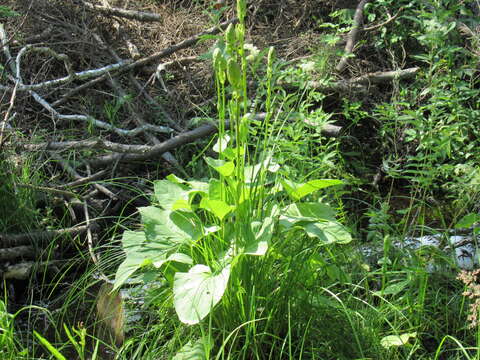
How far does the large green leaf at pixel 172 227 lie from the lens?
7.87ft

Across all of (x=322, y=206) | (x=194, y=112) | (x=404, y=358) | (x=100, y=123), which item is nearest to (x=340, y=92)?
(x=194, y=112)

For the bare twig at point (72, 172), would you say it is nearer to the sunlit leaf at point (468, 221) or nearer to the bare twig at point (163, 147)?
the bare twig at point (163, 147)

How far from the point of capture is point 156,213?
8.27 feet

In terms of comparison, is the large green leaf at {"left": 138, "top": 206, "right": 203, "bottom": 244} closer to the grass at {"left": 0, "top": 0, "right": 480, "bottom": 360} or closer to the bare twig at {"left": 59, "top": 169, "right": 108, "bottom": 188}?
the grass at {"left": 0, "top": 0, "right": 480, "bottom": 360}

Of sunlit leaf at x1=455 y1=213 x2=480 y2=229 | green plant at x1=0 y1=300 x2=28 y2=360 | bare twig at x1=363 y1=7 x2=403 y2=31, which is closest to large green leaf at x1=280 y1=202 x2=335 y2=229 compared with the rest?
sunlit leaf at x1=455 y1=213 x2=480 y2=229

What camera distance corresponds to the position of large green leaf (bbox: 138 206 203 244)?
7.87 feet

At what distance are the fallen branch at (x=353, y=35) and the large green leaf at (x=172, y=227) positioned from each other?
2.19 m

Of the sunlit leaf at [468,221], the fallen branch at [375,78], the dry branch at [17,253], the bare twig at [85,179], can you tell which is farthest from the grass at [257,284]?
the fallen branch at [375,78]

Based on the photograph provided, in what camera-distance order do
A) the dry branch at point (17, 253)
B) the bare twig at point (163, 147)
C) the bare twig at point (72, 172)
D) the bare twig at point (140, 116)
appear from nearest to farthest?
the dry branch at point (17, 253), the bare twig at point (72, 172), the bare twig at point (163, 147), the bare twig at point (140, 116)

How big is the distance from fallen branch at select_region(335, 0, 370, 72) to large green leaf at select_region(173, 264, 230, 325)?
8.13 ft

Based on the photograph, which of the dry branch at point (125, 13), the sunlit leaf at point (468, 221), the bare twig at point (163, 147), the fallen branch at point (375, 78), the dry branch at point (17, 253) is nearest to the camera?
the sunlit leaf at point (468, 221)

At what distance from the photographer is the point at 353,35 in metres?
4.55

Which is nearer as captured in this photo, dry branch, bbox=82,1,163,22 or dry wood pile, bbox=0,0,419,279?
dry wood pile, bbox=0,0,419,279

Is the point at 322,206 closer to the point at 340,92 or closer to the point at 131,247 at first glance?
the point at 131,247
